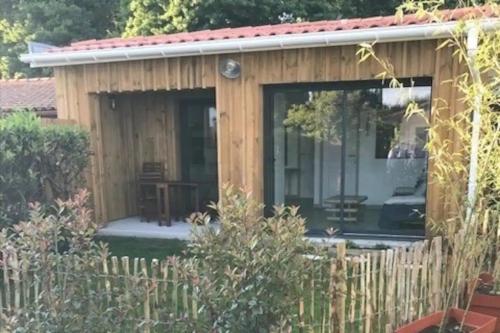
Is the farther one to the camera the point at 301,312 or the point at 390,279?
the point at 390,279

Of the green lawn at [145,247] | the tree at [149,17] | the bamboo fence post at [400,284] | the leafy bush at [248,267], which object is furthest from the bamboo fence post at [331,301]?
the tree at [149,17]

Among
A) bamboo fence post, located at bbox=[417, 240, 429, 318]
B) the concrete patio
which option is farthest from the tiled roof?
the concrete patio

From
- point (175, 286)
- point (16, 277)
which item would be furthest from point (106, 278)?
point (16, 277)

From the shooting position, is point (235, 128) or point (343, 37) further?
point (235, 128)

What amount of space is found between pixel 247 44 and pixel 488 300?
393cm

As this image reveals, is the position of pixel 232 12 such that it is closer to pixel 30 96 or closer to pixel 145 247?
pixel 30 96

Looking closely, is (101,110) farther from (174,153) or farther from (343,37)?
(343,37)

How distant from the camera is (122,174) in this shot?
8211 millimetres

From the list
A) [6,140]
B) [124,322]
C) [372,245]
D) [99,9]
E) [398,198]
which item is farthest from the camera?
[99,9]

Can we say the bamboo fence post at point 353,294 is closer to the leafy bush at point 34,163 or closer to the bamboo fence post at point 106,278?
the bamboo fence post at point 106,278

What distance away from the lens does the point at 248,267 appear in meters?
2.54

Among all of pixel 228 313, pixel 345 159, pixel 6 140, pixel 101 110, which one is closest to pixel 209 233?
pixel 228 313

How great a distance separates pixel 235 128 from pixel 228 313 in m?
3.94

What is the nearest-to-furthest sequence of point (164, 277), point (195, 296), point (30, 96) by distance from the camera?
point (195, 296) → point (164, 277) → point (30, 96)
